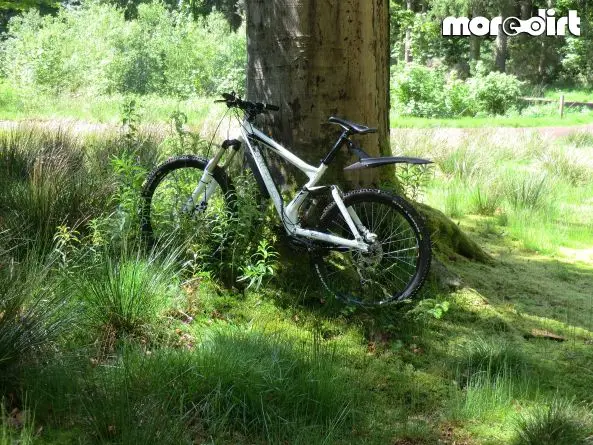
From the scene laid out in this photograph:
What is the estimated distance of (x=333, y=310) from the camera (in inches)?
191

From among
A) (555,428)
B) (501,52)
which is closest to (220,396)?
(555,428)

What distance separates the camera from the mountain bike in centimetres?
469

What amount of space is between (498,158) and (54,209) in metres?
8.58

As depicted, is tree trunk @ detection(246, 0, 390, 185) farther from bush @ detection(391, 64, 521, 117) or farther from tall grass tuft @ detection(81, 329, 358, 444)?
bush @ detection(391, 64, 521, 117)

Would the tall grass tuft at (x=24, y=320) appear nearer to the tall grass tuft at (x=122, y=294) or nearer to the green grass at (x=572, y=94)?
the tall grass tuft at (x=122, y=294)

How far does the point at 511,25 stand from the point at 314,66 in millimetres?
35457

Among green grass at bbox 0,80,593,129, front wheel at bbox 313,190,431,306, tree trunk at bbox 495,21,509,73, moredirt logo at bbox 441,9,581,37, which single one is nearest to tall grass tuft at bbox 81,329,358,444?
front wheel at bbox 313,190,431,306

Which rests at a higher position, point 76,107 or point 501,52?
point 501,52

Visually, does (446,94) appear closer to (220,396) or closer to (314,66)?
(314,66)

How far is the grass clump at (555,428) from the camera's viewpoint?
341 cm

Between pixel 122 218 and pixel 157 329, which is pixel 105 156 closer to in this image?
pixel 122 218

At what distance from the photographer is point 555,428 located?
3.44 m

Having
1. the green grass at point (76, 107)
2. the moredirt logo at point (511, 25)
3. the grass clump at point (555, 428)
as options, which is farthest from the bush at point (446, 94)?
the grass clump at point (555, 428)

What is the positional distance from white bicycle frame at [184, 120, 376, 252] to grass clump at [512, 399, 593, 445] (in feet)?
5.03
